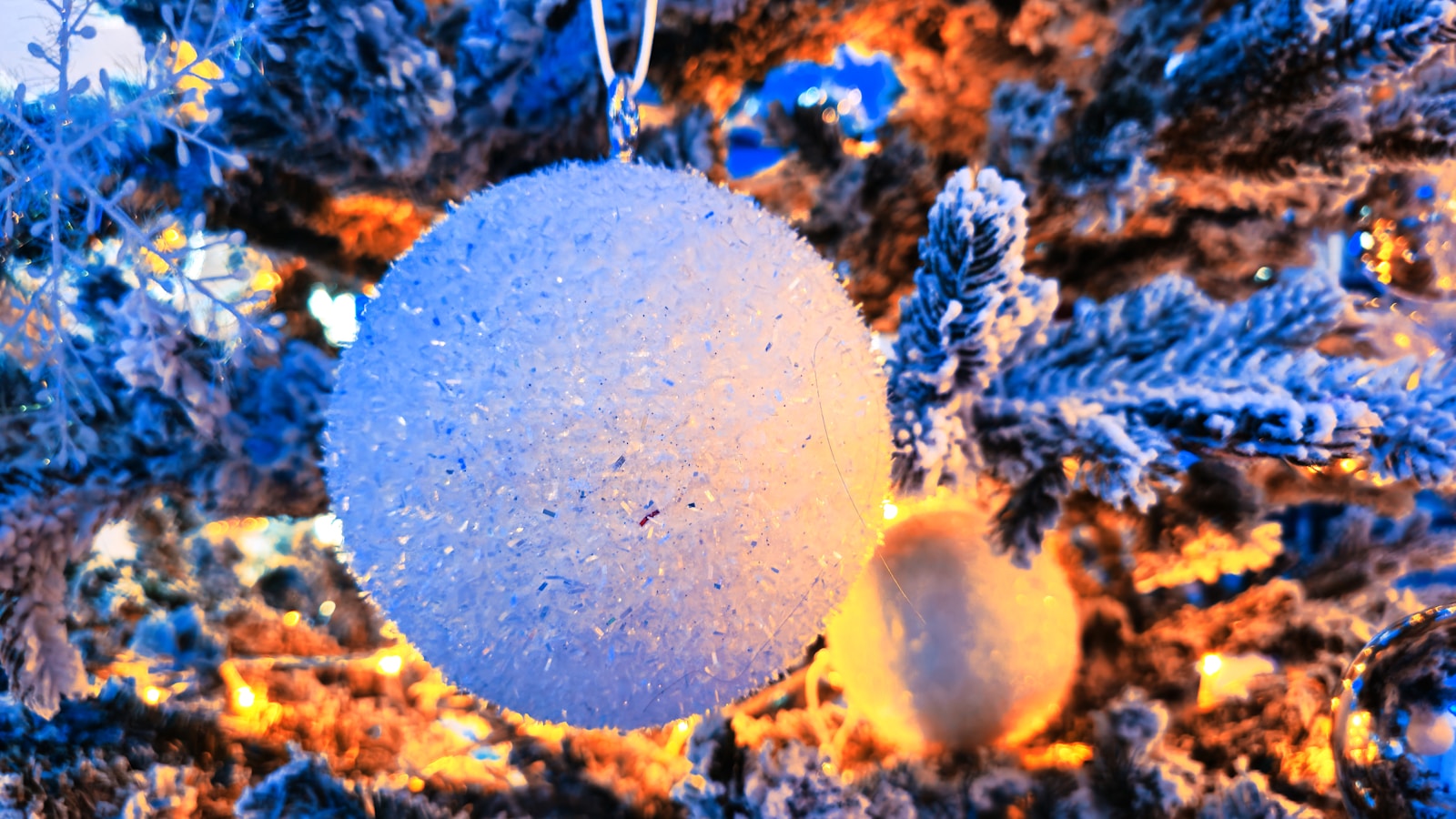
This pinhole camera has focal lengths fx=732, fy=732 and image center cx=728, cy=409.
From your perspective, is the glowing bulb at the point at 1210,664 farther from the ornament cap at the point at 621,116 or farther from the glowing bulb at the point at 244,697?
the glowing bulb at the point at 244,697

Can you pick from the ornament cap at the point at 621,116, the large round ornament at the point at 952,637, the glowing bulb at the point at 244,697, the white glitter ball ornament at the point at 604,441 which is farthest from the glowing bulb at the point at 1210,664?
the glowing bulb at the point at 244,697

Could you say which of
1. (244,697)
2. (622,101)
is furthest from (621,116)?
(244,697)

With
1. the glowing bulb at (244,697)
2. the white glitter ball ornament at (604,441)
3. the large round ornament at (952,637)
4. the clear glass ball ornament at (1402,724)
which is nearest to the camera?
the white glitter ball ornament at (604,441)

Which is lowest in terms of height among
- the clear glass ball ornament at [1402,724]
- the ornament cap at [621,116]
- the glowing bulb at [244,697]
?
the clear glass ball ornament at [1402,724]

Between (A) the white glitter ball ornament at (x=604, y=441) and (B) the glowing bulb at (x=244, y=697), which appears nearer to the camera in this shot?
(A) the white glitter ball ornament at (x=604, y=441)

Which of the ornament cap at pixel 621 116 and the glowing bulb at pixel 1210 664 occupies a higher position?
the ornament cap at pixel 621 116

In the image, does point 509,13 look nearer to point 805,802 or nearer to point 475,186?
point 475,186

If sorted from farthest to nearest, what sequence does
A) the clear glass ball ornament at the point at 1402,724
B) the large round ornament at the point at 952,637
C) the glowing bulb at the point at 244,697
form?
the glowing bulb at the point at 244,697, the large round ornament at the point at 952,637, the clear glass ball ornament at the point at 1402,724
